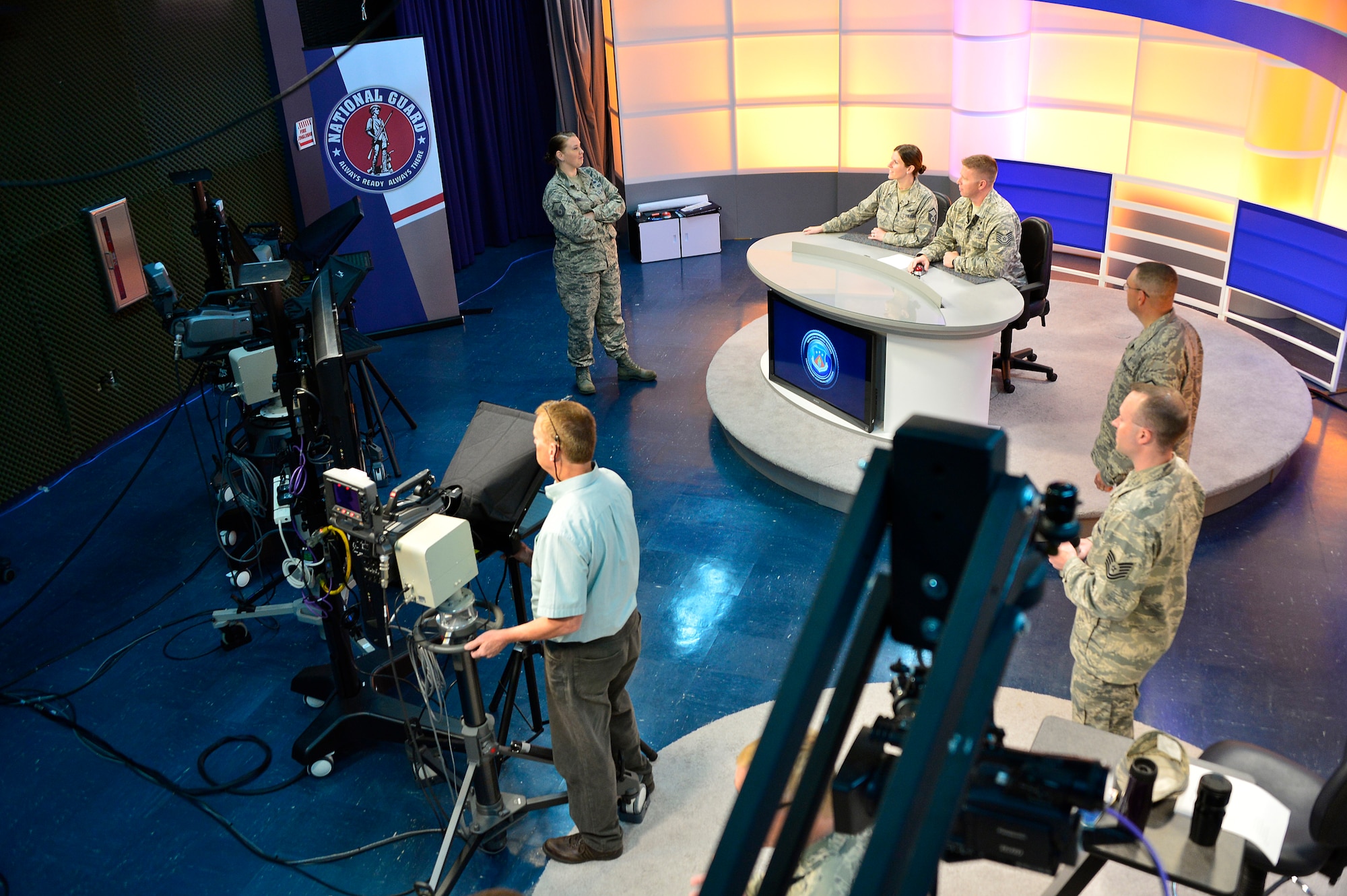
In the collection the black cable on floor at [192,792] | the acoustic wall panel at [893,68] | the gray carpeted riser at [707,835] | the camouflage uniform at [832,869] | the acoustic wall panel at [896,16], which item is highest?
the acoustic wall panel at [896,16]

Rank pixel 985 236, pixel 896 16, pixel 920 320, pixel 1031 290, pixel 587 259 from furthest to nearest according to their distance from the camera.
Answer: pixel 896 16
pixel 587 259
pixel 1031 290
pixel 985 236
pixel 920 320

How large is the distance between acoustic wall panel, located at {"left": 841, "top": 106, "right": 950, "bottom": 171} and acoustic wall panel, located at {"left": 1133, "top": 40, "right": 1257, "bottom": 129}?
1.64 metres

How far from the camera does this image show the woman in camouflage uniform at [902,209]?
645 cm

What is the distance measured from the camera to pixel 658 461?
6.27 metres

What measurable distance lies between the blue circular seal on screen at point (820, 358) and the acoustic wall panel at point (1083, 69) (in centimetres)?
412

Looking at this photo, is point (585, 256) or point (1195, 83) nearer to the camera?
point (585, 256)

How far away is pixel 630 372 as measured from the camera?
23.9 feet

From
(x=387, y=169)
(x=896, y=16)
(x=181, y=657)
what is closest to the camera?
(x=181, y=657)

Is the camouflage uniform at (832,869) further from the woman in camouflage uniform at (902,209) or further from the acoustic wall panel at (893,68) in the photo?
the acoustic wall panel at (893,68)

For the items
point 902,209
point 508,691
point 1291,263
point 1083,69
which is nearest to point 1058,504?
point 508,691

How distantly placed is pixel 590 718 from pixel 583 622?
36 centimetres

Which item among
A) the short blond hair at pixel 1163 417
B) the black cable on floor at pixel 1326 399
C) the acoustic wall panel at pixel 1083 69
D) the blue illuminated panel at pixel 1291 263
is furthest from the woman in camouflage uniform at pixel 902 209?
the short blond hair at pixel 1163 417

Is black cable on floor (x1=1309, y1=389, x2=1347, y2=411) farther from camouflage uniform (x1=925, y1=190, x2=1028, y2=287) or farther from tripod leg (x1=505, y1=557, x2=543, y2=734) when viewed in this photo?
tripod leg (x1=505, y1=557, x2=543, y2=734)

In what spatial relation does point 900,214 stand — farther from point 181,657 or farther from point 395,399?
point 181,657
